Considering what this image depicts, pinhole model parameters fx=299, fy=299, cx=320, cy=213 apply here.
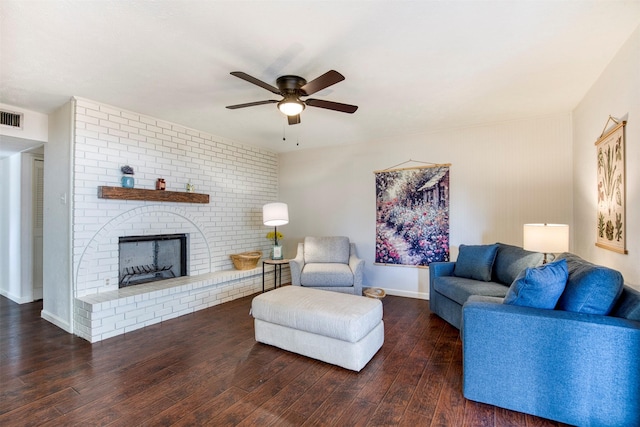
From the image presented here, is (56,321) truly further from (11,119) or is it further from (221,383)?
(221,383)

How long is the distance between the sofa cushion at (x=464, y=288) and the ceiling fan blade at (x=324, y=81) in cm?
225

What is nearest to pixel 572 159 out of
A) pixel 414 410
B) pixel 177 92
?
pixel 414 410

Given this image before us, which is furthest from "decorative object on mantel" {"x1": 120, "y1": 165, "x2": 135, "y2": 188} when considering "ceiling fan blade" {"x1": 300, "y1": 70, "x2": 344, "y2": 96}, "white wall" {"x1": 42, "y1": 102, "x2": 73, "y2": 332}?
"ceiling fan blade" {"x1": 300, "y1": 70, "x2": 344, "y2": 96}

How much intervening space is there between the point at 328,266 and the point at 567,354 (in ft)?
9.19

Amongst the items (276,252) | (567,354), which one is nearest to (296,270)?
(276,252)

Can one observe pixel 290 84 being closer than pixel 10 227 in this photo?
Yes

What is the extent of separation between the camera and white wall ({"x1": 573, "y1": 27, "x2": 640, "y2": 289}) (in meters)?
1.96

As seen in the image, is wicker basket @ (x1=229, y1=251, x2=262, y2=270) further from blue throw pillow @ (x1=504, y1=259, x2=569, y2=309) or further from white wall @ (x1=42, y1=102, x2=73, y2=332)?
blue throw pillow @ (x1=504, y1=259, x2=569, y2=309)

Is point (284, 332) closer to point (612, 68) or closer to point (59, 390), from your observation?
point (59, 390)

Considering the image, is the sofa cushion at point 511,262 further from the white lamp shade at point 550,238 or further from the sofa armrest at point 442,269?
the sofa armrest at point 442,269

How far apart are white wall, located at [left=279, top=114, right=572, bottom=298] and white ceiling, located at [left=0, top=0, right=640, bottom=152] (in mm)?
541

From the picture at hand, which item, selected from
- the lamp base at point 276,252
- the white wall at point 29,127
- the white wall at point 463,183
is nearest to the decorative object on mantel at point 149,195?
the white wall at point 29,127

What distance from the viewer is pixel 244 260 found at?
442cm

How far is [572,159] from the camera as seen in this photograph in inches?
136
